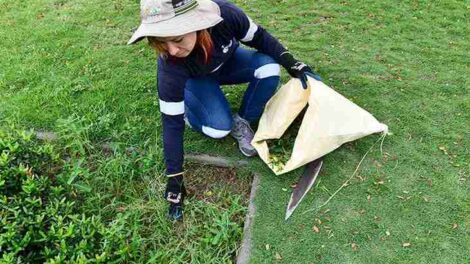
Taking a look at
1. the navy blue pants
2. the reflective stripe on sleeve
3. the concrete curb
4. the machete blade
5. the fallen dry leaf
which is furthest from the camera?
the navy blue pants

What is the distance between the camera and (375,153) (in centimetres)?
280

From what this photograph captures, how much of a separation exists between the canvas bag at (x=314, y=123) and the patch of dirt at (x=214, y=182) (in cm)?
19

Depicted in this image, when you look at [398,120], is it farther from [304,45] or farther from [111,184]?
[111,184]

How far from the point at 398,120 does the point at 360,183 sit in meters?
0.61

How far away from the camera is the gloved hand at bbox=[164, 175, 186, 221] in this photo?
95.0 inches

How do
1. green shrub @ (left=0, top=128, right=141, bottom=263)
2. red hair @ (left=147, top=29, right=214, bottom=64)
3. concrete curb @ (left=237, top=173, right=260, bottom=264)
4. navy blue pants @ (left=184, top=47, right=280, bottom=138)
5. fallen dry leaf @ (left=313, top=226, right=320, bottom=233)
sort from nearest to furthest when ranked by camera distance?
green shrub @ (left=0, top=128, right=141, bottom=263), red hair @ (left=147, top=29, right=214, bottom=64), concrete curb @ (left=237, top=173, right=260, bottom=264), fallen dry leaf @ (left=313, top=226, right=320, bottom=233), navy blue pants @ (left=184, top=47, right=280, bottom=138)

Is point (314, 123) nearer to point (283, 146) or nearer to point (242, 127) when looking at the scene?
point (283, 146)

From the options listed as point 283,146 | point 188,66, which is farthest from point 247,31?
point 283,146

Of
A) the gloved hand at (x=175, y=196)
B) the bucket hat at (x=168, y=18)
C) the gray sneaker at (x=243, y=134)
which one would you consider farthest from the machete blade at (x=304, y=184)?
the bucket hat at (x=168, y=18)

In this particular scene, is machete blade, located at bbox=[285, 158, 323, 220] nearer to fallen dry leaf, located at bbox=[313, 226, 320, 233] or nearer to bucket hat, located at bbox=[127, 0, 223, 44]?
fallen dry leaf, located at bbox=[313, 226, 320, 233]

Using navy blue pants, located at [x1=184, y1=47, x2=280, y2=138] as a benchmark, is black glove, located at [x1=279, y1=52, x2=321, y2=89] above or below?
above

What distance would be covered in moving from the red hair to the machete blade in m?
0.81

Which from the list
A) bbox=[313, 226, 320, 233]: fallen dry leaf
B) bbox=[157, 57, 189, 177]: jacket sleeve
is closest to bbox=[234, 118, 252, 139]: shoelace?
bbox=[157, 57, 189, 177]: jacket sleeve

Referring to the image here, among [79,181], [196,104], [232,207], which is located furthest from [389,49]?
[79,181]
